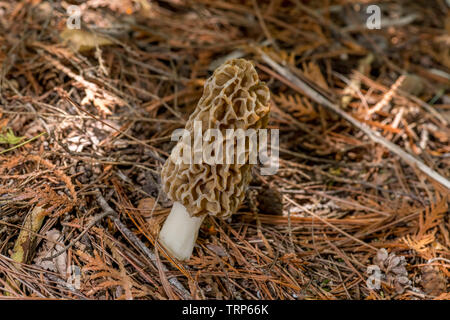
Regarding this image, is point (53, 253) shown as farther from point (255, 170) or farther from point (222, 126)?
point (255, 170)

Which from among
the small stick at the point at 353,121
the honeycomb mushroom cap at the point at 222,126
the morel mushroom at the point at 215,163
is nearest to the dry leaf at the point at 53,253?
the morel mushroom at the point at 215,163

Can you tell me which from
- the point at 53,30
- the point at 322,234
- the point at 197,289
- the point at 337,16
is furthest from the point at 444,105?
the point at 53,30

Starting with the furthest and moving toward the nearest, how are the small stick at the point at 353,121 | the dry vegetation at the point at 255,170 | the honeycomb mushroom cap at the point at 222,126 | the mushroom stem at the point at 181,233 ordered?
the small stick at the point at 353,121, the mushroom stem at the point at 181,233, the dry vegetation at the point at 255,170, the honeycomb mushroom cap at the point at 222,126

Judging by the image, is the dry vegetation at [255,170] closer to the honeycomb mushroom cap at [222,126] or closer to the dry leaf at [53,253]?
the dry leaf at [53,253]

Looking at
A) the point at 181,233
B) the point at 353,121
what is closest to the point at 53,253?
the point at 181,233

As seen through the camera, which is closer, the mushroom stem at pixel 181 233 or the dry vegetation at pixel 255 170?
the dry vegetation at pixel 255 170

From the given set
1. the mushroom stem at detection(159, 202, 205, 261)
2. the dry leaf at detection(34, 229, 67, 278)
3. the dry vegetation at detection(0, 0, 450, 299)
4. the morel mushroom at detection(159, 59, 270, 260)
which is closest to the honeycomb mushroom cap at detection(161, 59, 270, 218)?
the morel mushroom at detection(159, 59, 270, 260)
